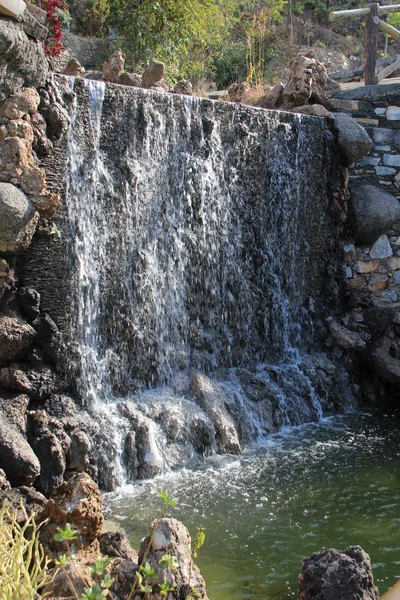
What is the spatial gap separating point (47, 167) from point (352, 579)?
3.49 metres

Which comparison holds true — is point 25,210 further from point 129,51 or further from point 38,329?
point 129,51

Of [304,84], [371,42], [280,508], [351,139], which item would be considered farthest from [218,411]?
[371,42]

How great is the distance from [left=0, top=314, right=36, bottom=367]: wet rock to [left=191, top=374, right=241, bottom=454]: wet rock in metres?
1.56

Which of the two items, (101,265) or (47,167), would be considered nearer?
(47,167)

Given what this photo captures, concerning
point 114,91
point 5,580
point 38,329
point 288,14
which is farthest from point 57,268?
point 288,14

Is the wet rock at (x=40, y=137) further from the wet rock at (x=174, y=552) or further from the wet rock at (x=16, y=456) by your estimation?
the wet rock at (x=174, y=552)

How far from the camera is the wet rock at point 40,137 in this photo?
4883mm

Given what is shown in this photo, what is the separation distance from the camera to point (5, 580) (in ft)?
8.09

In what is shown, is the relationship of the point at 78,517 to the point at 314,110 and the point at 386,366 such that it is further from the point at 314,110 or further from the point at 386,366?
the point at 314,110

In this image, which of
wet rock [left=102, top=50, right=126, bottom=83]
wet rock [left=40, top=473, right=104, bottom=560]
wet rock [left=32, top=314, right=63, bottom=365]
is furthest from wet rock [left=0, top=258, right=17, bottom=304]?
wet rock [left=102, top=50, right=126, bottom=83]

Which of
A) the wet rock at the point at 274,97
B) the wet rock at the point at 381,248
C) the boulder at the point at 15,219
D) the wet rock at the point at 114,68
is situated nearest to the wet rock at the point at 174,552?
the boulder at the point at 15,219

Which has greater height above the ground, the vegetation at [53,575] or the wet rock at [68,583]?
the vegetation at [53,575]

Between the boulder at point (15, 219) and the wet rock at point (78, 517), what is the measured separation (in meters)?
1.84

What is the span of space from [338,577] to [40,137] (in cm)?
354
